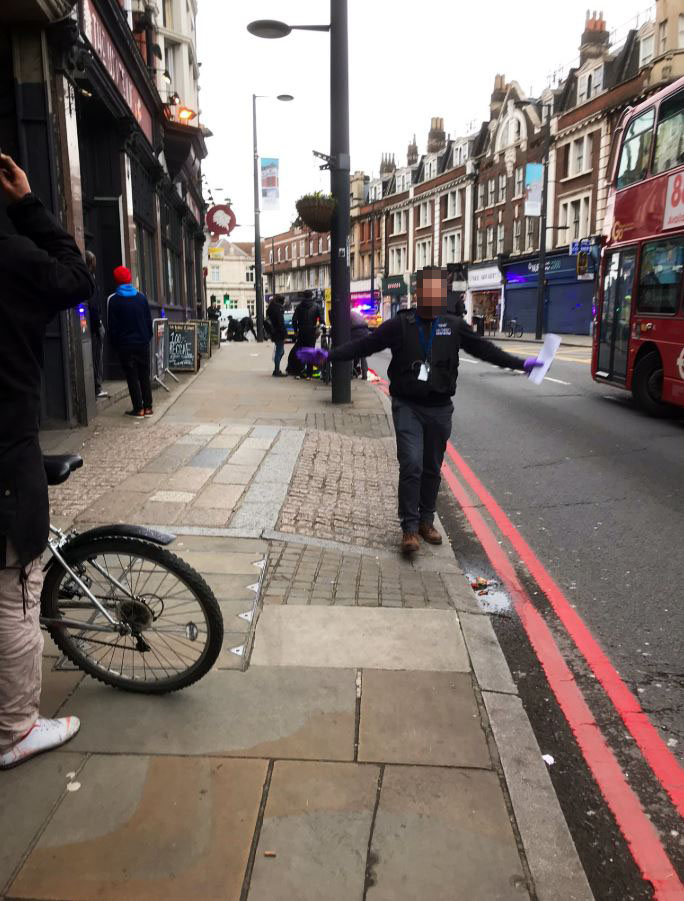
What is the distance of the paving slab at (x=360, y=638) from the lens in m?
3.26

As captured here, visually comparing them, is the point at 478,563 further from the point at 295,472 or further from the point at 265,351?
the point at 265,351

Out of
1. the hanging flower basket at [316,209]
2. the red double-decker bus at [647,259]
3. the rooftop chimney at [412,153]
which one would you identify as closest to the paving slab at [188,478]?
the hanging flower basket at [316,209]

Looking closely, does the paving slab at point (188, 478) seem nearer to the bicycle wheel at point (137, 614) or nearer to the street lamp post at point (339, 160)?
the bicycle wheel at point (137, 614)

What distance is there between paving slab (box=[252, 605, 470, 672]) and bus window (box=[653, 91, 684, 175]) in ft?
28.1

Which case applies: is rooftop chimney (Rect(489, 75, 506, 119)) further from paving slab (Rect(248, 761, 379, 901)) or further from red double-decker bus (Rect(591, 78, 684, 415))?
paving slab (Rect(248, 761, 379, 901))

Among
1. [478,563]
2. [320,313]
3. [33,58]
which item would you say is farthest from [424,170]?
[478,563]

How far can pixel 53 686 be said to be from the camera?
10.00ft

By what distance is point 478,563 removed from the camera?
16.1 ft

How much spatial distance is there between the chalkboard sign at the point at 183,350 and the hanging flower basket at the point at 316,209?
4295 mm

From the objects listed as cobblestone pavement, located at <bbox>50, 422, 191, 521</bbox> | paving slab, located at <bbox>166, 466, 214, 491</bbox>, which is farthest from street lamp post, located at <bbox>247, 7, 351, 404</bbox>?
paving slab, located at <bbox>166, 466, 214, 491</bbox>

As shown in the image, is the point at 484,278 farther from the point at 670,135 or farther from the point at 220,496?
the point at 220,496

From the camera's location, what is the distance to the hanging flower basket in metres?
10.5

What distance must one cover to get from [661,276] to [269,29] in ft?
22.2

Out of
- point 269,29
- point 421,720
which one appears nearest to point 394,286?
point 269,29
